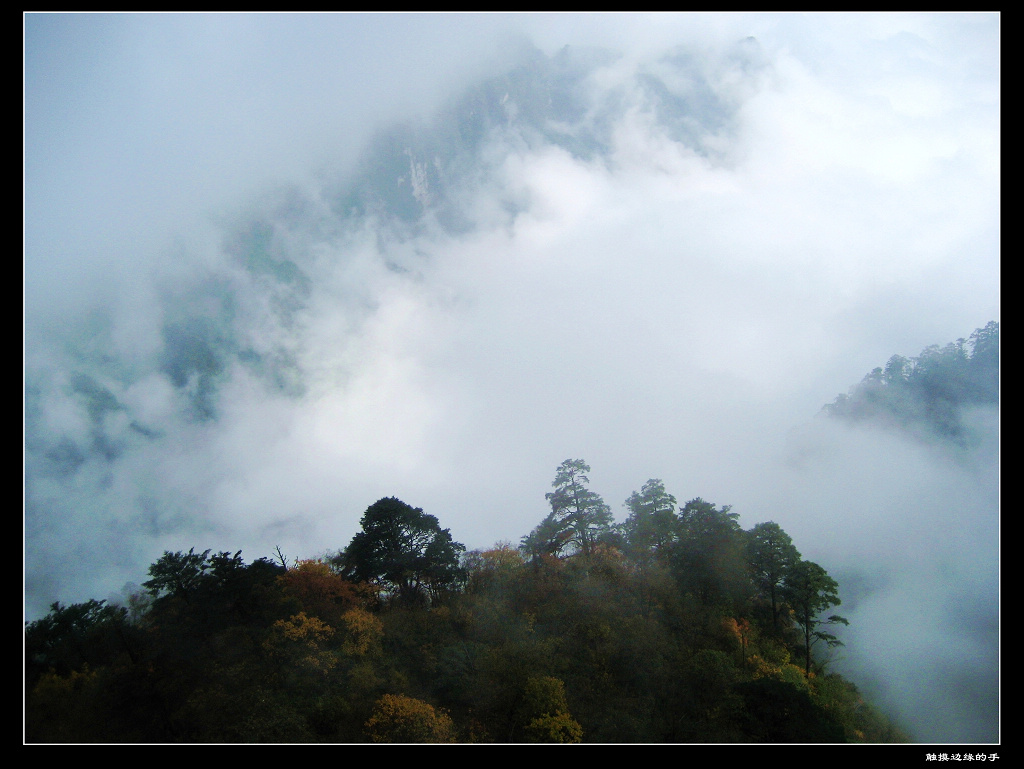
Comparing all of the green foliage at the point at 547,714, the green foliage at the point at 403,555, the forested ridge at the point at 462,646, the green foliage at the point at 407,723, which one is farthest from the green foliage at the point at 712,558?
the green foliage at the point at 407,723

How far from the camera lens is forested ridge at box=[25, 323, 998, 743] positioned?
1605cm

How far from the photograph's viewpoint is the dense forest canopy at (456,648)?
16.0 metres

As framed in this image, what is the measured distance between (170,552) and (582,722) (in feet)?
A: 62.1

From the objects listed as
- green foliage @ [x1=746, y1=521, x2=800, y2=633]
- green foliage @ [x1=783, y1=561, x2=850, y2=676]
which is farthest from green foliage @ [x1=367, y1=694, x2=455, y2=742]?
green foliage @ [x1=783, y1=561, x2=850, y2=676]

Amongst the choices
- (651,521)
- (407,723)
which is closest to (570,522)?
(651,521)

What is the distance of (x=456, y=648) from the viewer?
60.2ft

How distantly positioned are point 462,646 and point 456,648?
0.85 ft

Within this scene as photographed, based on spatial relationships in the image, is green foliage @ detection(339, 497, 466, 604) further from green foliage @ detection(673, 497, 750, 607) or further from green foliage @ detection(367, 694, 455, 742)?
green foliage @ detection(673, 497, 750, 607)

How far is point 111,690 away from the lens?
16141mm

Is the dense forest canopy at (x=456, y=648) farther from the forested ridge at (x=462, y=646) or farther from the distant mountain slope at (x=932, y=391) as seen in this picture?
the distant mountain slope at (x=932, y=391)

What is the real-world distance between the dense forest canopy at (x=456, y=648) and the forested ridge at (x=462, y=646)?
2.7 inches

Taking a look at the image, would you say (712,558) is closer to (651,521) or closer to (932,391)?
(651,521)
